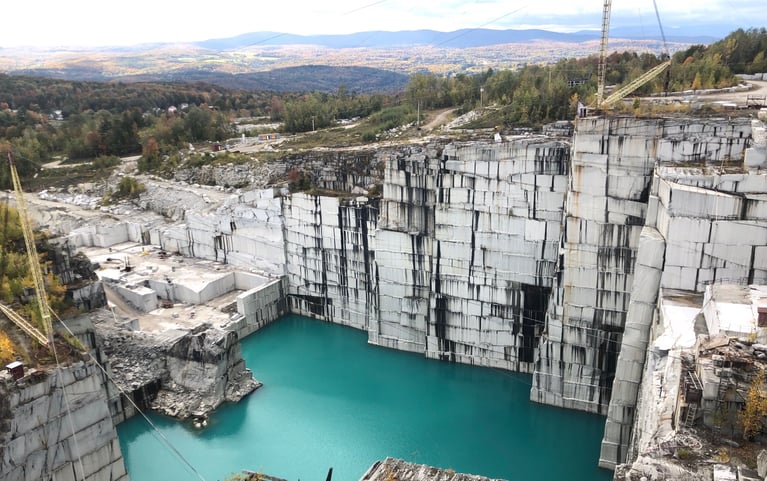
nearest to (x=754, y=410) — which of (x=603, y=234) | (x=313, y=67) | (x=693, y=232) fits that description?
(x=693, y=232)

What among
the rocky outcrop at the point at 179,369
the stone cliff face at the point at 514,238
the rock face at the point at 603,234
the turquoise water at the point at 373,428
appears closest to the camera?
the stone cliff face at the point at 514,238

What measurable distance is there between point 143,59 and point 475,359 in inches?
6870

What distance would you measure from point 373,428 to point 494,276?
6168 millimetres

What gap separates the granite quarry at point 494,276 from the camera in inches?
437

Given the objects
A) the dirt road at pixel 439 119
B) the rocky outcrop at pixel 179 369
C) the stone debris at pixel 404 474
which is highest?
the dirt road at pixel 439 119

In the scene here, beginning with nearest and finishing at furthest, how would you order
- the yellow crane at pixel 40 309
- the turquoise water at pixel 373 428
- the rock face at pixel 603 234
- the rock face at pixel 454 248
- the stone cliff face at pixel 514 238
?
the yellow crane at pixel 40 309 → the stone cliff face at pixel 514 238 → the rock face at pixel 603 234 → the turquoise water at pixel 373 428 → the rock face at pixel 454 248

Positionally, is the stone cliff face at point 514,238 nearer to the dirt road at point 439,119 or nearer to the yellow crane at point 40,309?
the dirt road at point 439,119

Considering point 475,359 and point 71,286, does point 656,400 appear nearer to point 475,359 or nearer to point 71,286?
point 475,359

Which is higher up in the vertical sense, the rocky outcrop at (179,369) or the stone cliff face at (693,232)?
the stone cliff face at (693,232)

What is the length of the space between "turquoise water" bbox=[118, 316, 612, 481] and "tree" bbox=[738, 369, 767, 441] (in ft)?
26.3

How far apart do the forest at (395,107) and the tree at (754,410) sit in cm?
1606

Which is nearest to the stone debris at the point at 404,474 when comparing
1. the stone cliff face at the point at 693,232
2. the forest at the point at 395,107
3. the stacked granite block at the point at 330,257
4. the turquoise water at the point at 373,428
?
the stone cliff face at the point at 693,232

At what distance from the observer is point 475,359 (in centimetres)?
2038

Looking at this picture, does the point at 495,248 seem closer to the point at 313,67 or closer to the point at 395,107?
the point at 395,107
